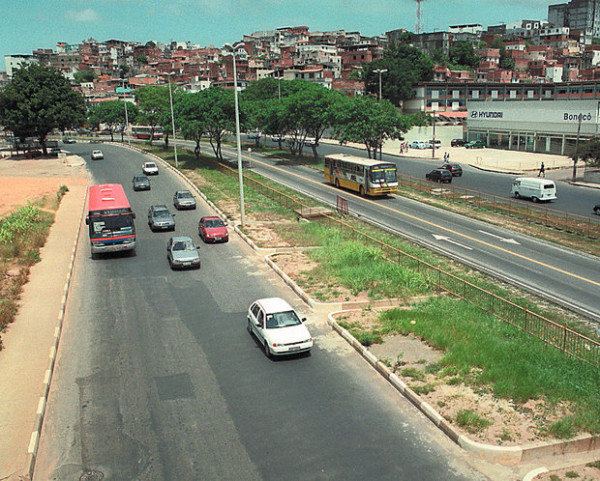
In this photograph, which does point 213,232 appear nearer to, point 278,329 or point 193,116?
point 278,329

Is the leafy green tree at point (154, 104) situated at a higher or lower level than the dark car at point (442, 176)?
higher

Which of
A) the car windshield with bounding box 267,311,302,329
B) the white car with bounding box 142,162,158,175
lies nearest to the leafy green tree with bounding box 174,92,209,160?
the white car with bounding box 142,162,158,175

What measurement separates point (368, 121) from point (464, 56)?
466ft

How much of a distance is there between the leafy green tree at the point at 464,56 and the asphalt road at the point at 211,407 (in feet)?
611

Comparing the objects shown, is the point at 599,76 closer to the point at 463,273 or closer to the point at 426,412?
the point at 463,273

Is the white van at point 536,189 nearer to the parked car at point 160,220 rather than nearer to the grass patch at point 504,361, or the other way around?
the grass patch at point 504,361

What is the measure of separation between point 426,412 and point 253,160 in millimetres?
65332

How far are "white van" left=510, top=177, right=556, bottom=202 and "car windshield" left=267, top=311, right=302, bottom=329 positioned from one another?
37845mm

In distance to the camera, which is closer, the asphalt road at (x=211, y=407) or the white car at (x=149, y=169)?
the asphalt road at (x=211, y=407)

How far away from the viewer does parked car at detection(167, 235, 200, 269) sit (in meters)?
28.8

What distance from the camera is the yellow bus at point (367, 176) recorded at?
49750 millimetres

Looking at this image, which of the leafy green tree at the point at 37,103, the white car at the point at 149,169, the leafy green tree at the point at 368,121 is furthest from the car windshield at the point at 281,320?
the leafy green tree at the point at 37,103

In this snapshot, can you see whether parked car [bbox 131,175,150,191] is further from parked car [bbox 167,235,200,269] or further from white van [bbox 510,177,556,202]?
white van [bbox 510,177,556,202]

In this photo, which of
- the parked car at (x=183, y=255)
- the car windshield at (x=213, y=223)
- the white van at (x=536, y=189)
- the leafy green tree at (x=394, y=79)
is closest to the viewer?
the parked car at (x=183, y=255)
